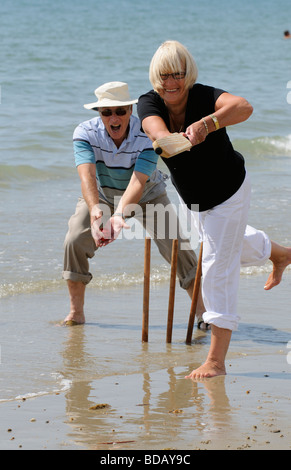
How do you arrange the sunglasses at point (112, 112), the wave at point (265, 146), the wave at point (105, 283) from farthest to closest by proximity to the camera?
the wave at point (265, 146)
the wave at point (105, 283)
the sunglasses at point (112, 112)

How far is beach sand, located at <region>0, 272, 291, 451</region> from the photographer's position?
13.0 ft

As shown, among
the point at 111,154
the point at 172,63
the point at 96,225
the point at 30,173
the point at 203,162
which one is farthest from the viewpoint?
the point at 30,173

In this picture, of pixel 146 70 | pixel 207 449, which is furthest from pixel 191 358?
pixel 146 70

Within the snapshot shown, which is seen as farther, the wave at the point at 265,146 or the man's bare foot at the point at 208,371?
the wave at the point at 265,146

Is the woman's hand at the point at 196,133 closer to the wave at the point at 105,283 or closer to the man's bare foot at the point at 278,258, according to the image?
the man's bare foot at the point at 278,258

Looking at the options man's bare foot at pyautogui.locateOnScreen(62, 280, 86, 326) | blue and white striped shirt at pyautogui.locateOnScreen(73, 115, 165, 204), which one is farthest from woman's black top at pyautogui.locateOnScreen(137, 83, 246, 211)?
man's bare foot at pyautogui.locateOnScreen(62, 280, 86, 326)

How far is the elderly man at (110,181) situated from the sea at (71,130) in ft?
1.76

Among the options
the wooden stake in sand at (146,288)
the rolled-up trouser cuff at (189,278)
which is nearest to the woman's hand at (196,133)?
the wooden stake in sand at (146,288)

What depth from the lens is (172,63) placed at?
4387mm

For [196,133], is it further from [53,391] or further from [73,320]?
[73,320]

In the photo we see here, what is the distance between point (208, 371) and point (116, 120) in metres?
1.87

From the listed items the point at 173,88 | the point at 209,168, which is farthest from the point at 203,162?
the point at 173,88

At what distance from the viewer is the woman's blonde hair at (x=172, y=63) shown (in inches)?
173

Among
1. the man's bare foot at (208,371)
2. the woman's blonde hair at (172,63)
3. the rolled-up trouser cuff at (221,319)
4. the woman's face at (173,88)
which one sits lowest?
the man's bare foot at (208,371)
